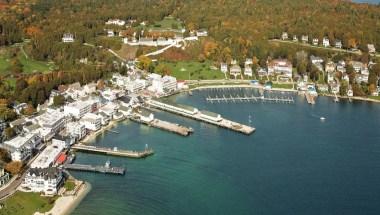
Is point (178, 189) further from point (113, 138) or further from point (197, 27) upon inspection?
point (197, 27)

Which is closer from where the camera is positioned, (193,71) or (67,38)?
(193,71)

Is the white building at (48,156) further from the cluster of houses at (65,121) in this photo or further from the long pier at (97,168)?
the long pier at (97,168)

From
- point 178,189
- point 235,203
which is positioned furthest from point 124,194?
point 235,203

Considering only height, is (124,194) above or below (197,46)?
below

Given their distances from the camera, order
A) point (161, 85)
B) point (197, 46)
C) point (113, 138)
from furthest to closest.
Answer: point (197, 46) → point (161, 85) → point (113, 138)

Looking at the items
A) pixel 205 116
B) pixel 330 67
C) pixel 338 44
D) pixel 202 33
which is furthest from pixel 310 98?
pixel 202 33

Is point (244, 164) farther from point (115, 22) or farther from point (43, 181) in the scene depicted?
point (115, 22)
